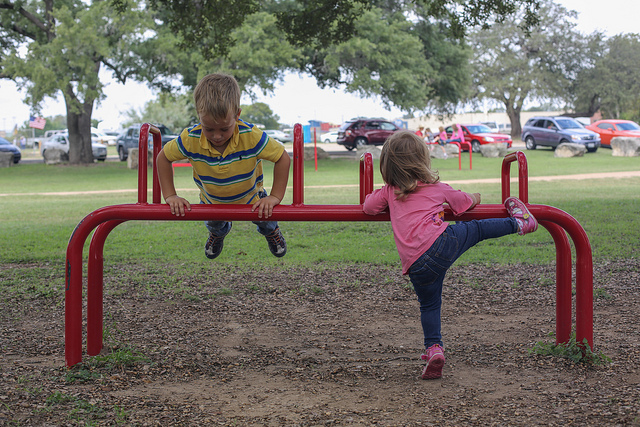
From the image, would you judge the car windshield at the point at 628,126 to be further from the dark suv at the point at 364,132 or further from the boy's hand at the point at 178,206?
the boy's hand at the point at 178,206

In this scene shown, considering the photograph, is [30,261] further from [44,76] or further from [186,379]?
[44,76]

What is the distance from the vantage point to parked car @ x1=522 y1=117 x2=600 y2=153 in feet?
86.0

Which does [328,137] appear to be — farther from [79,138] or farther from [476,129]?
[79,138]

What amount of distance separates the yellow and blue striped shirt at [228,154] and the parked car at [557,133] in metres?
25.3

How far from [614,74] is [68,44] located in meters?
37.0

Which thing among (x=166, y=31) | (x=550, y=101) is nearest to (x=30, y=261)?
(x=166, y=31)

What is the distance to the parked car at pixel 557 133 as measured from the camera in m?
26.2

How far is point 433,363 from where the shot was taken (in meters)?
3.14

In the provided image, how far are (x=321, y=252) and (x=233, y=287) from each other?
165 cm

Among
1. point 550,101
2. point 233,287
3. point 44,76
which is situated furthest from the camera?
point 550,101

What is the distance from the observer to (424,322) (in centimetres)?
323

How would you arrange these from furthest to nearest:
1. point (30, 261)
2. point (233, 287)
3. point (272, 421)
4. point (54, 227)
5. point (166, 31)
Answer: point (166, 31)
point (54, 227)
point (30, 261)
point (233, 287)
point (272, 421)

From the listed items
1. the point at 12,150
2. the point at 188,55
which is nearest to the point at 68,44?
the point at 188,55

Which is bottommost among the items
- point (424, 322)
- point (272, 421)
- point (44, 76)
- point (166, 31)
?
point (272, 421)
